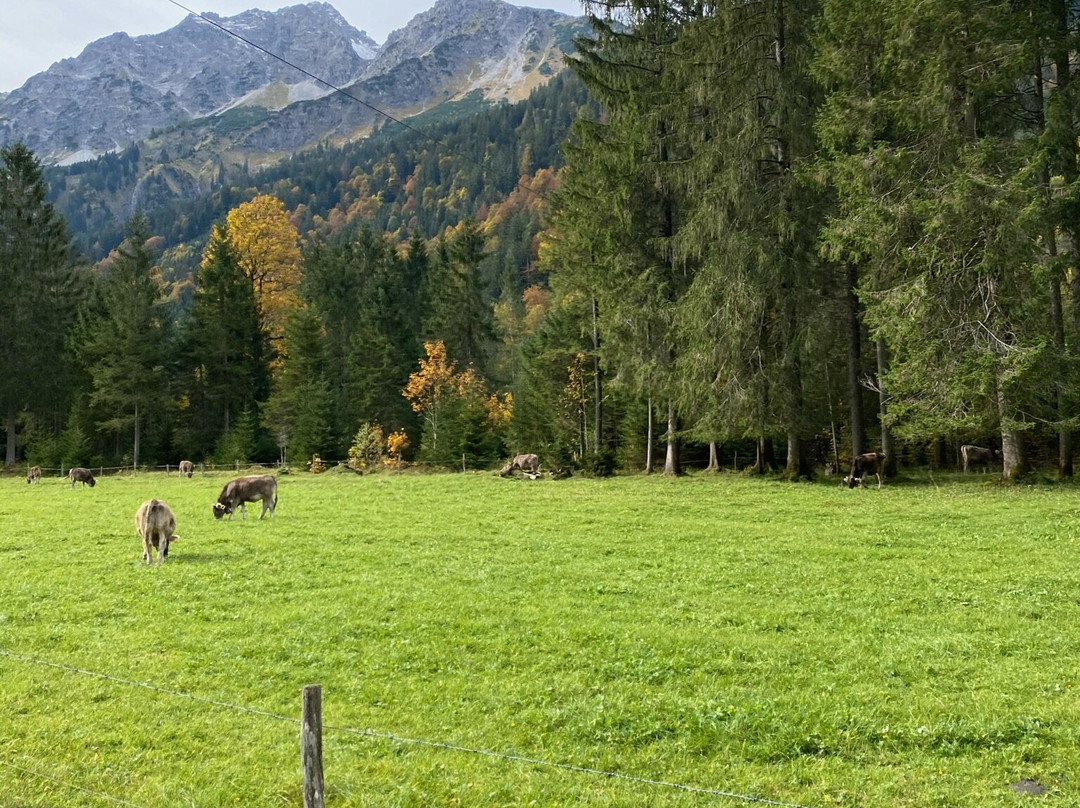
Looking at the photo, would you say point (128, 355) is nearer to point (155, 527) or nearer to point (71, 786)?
point (155, 527)

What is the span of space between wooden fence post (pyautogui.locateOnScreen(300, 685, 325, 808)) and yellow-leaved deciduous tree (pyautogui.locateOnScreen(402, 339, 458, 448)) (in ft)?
129

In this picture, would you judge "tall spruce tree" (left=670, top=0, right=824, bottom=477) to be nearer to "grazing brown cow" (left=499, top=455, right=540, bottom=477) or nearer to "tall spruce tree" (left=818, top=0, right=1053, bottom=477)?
"tall spruce tree" (left=818, top=0, right=1053, bottom=477)

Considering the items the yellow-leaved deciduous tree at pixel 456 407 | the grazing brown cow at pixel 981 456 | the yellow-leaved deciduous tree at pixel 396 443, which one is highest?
the yellow-leaved deciduous tree at pixel 456 407

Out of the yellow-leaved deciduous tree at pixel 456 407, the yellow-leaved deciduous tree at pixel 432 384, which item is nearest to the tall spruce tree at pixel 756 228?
the yellow-leaved deciduous tree at pixel 456 407

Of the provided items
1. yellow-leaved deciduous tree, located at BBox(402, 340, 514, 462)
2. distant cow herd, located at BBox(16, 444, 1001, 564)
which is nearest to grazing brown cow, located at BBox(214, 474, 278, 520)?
distant cow herd, located at BBox(16, 444, 1001, 564)

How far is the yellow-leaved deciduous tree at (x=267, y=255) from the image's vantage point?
5291 cm

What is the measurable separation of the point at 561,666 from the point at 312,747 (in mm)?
3702

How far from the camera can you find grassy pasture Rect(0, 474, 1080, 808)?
16.5 ft

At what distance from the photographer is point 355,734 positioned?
224 inches

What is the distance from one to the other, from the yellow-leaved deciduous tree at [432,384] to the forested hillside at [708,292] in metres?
0.19

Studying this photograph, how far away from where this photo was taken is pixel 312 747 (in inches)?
150

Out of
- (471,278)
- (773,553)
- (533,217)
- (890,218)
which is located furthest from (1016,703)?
(533,217)

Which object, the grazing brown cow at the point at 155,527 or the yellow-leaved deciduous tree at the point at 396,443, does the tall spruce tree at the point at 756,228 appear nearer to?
the grazing brown cow at the point at 155,527

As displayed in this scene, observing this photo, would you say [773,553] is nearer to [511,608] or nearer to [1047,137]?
[511,608]
